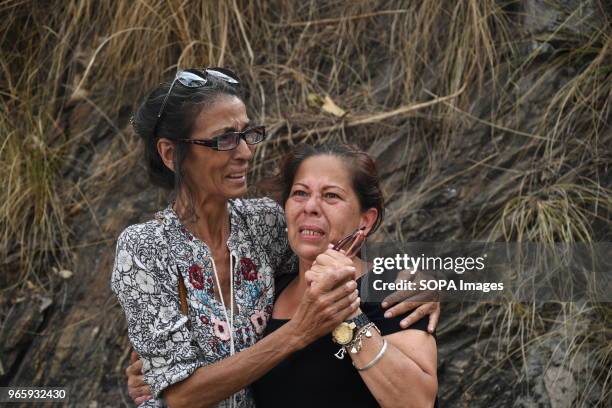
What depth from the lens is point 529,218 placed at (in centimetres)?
461

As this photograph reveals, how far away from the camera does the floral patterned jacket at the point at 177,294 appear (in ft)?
9.91

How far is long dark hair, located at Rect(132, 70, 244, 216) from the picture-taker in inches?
129

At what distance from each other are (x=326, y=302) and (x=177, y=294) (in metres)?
0.56

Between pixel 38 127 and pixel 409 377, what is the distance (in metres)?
3.36

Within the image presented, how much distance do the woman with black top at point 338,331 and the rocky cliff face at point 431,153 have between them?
4.66 ft

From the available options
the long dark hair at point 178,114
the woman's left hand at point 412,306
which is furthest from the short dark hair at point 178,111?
the woman's left hand at point 412,306

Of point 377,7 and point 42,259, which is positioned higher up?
point 377,7

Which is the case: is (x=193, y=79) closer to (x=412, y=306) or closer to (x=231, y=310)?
(x=231, y=310)

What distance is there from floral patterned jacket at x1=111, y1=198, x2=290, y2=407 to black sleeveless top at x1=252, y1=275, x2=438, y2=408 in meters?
0.17

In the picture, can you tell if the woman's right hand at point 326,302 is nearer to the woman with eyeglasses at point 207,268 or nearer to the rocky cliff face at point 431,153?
the woman with eyeglasses at point 207,268

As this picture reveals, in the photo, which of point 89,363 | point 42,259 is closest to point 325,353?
point 89,363

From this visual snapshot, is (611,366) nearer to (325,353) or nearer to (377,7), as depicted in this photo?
(325,353)

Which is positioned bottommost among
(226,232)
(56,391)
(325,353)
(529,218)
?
(56,391)

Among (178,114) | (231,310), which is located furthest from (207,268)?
(178,114)
